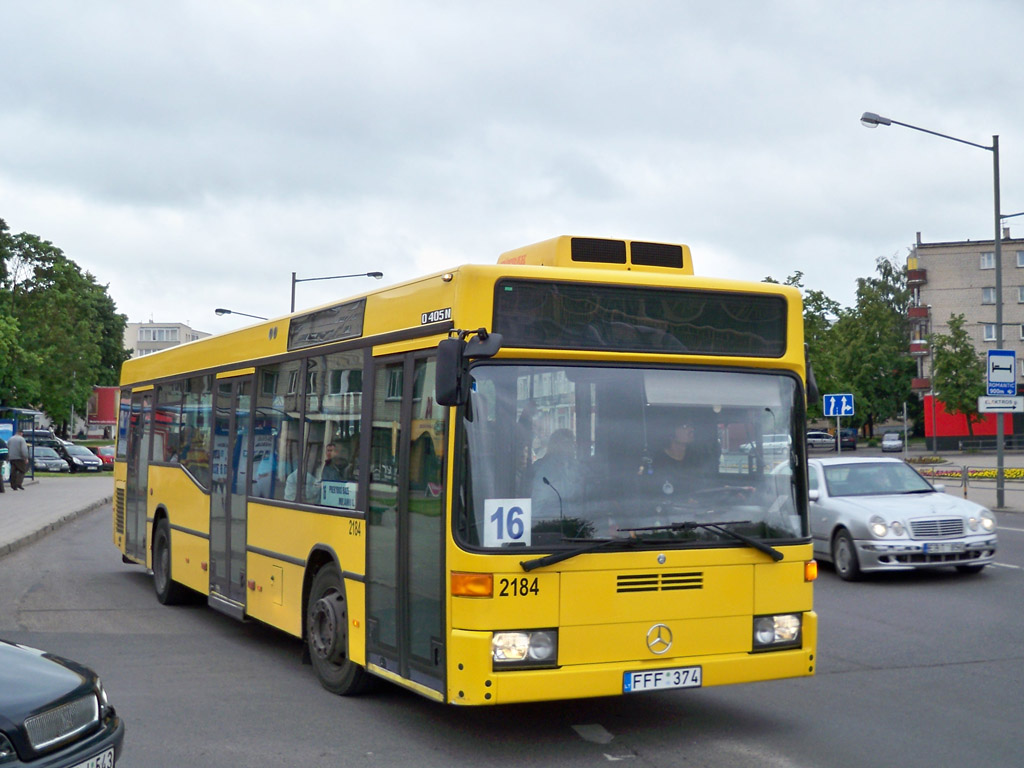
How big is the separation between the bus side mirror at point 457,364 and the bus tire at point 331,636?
2.22 metres

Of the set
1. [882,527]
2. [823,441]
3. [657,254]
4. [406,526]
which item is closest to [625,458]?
[406,526]

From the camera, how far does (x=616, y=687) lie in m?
6.29

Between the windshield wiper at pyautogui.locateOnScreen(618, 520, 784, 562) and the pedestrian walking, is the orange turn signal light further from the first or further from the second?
the pedestrian walking

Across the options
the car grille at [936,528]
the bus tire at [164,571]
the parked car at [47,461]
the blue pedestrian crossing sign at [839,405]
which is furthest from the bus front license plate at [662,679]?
the parked car at [47,461]

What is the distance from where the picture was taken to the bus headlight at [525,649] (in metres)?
6.15

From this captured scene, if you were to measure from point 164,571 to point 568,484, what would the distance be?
7663 millimetres

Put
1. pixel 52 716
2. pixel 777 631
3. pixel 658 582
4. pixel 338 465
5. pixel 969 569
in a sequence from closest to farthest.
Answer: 1. pixel 52 716
2. pixel 658 582
3. pixel 777 631
4. pixel 338 465
5. pixel 969 569

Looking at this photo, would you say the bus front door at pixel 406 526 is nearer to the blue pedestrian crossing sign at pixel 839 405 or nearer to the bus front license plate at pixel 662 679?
the bus front license plate at pixel 662 679

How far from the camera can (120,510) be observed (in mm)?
15023

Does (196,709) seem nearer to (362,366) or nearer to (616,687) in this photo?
(362,366)

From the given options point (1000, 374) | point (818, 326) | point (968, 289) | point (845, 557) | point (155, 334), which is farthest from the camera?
point (155, 334)

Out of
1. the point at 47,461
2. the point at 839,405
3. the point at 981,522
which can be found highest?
the point at 839,405

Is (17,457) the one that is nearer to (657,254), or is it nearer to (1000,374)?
(1000,374)

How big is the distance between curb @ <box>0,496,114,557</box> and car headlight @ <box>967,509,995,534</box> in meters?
14.1
